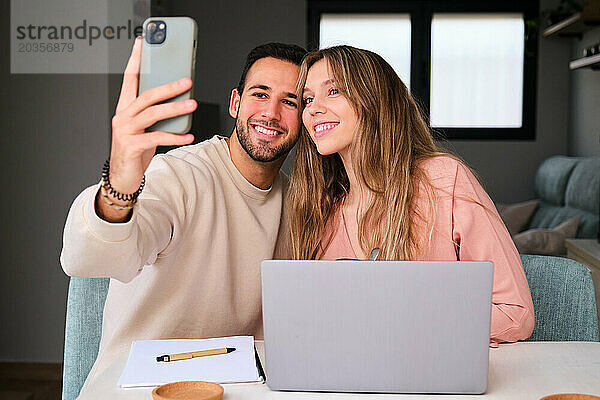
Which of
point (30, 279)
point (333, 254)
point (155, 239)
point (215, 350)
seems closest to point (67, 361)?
point (155, 239)

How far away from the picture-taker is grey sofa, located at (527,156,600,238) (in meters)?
3.63

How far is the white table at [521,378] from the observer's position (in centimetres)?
94

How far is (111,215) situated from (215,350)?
26 cm

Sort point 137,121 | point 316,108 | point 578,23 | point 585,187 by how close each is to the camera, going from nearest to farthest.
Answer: point 137,121 → point 316,108 → point 585,187 → point 578,23

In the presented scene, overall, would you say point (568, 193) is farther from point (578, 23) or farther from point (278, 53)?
point (278, 53)

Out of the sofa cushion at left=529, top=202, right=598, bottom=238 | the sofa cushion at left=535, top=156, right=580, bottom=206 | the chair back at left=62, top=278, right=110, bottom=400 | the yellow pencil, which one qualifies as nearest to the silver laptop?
the yellow pencil

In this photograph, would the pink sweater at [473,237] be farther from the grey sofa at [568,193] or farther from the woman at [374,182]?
the grey sofa at [568,193]

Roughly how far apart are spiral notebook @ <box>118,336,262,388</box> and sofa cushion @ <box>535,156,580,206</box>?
349 cm

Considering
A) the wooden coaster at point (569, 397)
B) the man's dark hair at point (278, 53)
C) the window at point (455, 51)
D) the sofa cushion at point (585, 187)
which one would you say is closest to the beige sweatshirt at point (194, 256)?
the man's dark hair at point (278, 53)

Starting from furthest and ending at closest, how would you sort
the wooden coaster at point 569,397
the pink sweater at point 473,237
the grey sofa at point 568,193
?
1. the grey sofa at point 568,193
2. the pink sweater at point 473,237
3. the wooden coaster at point 569,397

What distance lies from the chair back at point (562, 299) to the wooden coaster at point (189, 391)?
0.86m

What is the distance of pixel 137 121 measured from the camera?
98 centimetres

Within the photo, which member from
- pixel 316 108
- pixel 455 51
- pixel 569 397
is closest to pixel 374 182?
pixel 316 108

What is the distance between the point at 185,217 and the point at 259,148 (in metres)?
0.26
